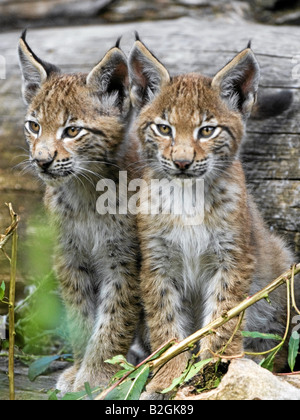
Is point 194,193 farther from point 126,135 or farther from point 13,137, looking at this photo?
point 13,137

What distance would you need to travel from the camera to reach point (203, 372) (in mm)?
4035

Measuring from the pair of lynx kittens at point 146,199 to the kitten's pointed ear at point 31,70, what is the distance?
1 cm

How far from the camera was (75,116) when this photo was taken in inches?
183

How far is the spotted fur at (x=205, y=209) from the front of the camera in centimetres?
447

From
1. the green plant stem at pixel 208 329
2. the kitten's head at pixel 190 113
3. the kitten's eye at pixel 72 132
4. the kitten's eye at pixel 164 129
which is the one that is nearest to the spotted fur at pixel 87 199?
the kitten's eye at pixel 72 132

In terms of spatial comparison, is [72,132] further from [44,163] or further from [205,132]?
[205,132]

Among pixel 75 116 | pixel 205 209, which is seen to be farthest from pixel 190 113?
pixel 75 116

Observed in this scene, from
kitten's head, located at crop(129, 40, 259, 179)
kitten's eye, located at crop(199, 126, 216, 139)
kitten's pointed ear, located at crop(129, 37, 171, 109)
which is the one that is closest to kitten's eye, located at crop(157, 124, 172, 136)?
kitten's head, located at crop(129, 40, 259, 179)

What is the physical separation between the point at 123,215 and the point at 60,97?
0.97m

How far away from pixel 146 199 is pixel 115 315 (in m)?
0.92

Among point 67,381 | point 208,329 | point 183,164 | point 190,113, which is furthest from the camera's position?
point 67,381

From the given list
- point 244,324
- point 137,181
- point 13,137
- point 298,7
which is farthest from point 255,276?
point 298,7

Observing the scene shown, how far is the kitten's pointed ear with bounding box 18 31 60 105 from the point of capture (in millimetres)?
4855

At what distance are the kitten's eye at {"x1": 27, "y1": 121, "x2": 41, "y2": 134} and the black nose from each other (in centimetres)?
108
